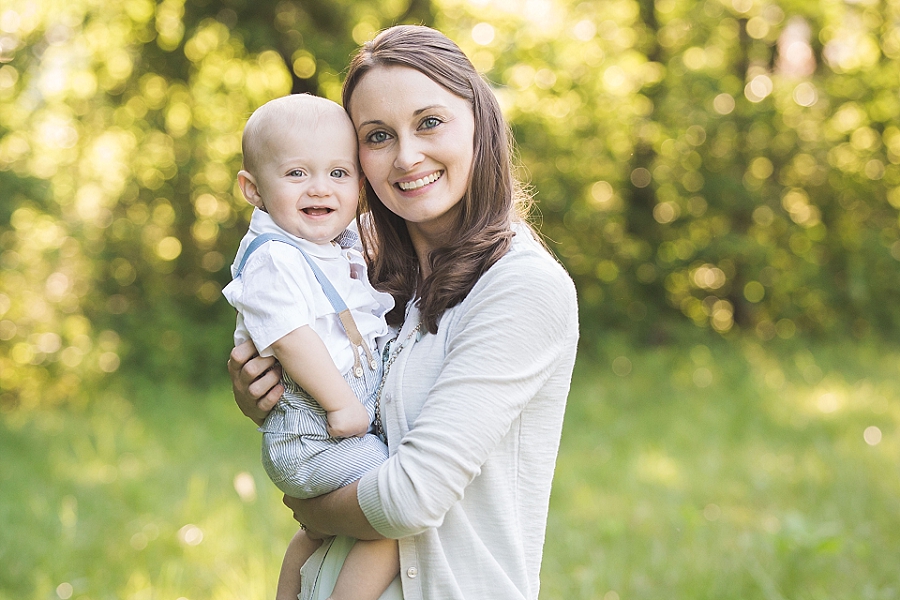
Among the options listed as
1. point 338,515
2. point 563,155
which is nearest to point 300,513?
point 338,515

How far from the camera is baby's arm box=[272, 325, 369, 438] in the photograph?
1.78 m

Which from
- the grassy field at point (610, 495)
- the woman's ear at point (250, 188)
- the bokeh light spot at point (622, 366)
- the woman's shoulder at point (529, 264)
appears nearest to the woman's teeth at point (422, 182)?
the woman's shoulder at point (529, 264)

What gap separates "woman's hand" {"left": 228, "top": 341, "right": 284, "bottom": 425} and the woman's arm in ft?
0.69

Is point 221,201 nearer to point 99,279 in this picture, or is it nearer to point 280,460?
point 99,279

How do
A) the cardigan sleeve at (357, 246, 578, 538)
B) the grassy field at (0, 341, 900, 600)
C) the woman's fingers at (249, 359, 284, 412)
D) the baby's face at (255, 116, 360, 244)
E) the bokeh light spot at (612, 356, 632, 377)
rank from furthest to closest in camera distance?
the bokeh light spot at (612, 356, 632, 377) < the grassy field at (0, 341, 900, 600) < the baby's face at (255, 116, 360, 244) < the woman's fingers at (249, 359, 284, 412) < the cardigan sleeve at (357, 246, 578, 538)

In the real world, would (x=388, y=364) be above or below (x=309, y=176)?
below

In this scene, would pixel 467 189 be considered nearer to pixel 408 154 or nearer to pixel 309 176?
pixel 408 154

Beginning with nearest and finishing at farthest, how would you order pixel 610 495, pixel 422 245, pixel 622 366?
pixel 422 245 → pixel 610 495 → pixel 622 366

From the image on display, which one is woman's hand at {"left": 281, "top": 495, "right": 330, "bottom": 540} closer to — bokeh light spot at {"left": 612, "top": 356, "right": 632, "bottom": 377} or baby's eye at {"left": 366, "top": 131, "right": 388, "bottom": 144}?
baby's eye at {"left": 366, "top": 131, "right": 388, "bottom": 144}

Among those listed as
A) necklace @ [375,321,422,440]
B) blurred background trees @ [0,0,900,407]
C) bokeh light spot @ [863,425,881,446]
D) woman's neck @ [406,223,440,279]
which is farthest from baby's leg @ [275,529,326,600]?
blurred background trees @ [0,0,900,407]

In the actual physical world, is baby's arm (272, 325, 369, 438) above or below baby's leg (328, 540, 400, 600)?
above

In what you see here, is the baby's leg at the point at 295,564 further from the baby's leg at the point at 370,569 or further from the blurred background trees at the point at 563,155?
the blurred background trees at the point at 563,155

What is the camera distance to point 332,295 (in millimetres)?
1898

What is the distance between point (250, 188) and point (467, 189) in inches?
19.0
